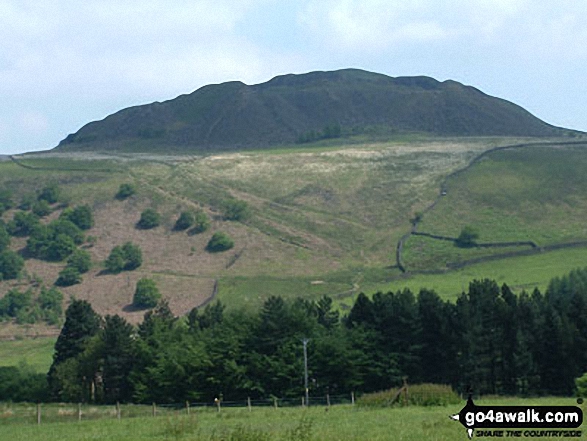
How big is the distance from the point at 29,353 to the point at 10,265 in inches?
1957

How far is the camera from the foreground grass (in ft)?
104

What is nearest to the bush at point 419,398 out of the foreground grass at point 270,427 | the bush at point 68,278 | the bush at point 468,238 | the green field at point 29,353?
the foreground grass at point 270,427

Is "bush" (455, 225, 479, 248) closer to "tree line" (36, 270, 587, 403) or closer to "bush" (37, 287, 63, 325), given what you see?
"bush" (37, 287, 63, 325)

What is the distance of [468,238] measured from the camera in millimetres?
186750

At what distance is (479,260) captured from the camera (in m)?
176

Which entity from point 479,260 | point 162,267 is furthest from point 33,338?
point 479,260

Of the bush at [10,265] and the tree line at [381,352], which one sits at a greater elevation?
the tree line at [381,352]

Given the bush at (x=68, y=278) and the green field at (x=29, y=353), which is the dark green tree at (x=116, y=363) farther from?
the bush at (x=68, y=278)

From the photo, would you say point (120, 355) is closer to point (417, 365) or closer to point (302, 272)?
point (417, 365)

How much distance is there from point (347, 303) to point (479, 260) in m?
34.5

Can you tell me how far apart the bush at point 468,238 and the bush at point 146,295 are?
57963 millimetres

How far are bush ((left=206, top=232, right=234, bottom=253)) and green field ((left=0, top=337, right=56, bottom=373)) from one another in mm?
50282

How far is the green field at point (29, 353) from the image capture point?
131 m

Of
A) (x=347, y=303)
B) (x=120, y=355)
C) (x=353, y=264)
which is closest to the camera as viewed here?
(x=120, y=355)
